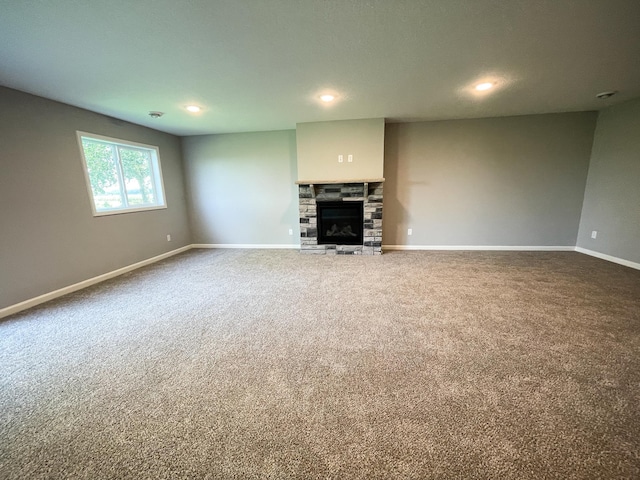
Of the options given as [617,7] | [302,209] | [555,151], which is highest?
[617,7]

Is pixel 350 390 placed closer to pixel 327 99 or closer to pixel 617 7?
pixel 617 7

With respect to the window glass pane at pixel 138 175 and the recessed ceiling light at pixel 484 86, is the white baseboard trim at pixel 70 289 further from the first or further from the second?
the recessed ceiling light at pixel 484 86

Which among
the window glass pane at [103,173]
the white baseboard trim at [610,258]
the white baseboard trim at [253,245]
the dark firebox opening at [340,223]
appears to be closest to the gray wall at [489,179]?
the white baseboard trim at [610,258]

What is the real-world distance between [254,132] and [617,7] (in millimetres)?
4630

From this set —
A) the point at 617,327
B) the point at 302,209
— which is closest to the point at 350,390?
the point at 617,327

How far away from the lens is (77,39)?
180 centimetres

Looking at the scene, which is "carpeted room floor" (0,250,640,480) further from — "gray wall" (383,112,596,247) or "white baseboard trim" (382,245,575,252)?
"gray wall" (383,112,596,247)

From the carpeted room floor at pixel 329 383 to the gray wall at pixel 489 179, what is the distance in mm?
1756

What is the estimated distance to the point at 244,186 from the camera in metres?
5.09

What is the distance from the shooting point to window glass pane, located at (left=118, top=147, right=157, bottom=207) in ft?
13.5

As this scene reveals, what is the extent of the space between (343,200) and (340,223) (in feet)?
1.55

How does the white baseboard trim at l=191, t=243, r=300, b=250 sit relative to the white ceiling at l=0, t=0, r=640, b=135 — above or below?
below

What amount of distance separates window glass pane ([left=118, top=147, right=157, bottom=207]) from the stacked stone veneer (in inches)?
110

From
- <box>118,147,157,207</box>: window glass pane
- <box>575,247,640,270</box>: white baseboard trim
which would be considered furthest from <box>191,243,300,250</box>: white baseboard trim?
<box>575,247,640,270</box>: white baseboard trim
